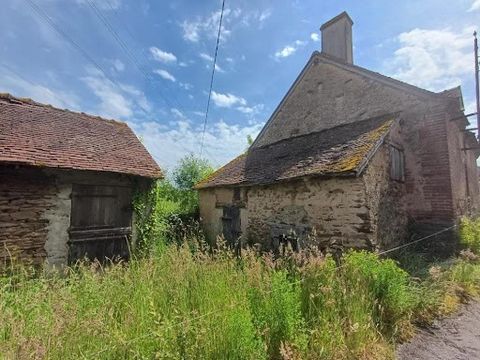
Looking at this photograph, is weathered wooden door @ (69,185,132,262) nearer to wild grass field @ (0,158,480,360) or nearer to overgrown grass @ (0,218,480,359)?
overgrown grass @ (0,218,480,359)

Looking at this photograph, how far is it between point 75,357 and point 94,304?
128 centimetres

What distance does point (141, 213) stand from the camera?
9516 mm

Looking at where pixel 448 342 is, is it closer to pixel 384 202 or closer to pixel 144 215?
pixel 384 202

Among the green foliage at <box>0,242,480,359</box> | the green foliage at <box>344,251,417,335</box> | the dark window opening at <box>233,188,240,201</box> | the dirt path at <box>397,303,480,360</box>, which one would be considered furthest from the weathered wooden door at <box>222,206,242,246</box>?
the dirt path at <box>397,303,480,360</box>

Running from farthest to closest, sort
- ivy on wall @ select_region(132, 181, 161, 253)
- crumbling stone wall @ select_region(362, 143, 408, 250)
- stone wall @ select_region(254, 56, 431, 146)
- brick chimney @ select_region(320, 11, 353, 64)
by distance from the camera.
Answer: brick chimney @ select_region(320, 11, 353, 64) → stone wall @ select_region(254, 56, 431, 146) → ivy on wall @ select_region(132, 181, 161, 253) → crumbling stone wall @ select_region(362, 143, 408, 250)

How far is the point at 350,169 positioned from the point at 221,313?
17.1 feet

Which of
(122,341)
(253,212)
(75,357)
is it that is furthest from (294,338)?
(253,212)

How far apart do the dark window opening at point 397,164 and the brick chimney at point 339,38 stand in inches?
218

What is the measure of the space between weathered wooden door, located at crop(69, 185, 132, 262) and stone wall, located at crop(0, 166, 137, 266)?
215 millimetres

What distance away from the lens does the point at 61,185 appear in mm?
8031

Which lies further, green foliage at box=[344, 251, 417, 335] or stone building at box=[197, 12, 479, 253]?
stone building at box=[197, 12, 479, 253]

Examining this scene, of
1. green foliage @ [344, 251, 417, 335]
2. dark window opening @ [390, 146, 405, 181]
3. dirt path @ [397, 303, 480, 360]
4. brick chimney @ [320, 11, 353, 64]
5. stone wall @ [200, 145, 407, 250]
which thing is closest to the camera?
Answer: dirt path @ [397, 303, 480, 360]

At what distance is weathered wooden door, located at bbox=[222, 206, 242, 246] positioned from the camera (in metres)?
11.2

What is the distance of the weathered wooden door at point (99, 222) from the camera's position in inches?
324
